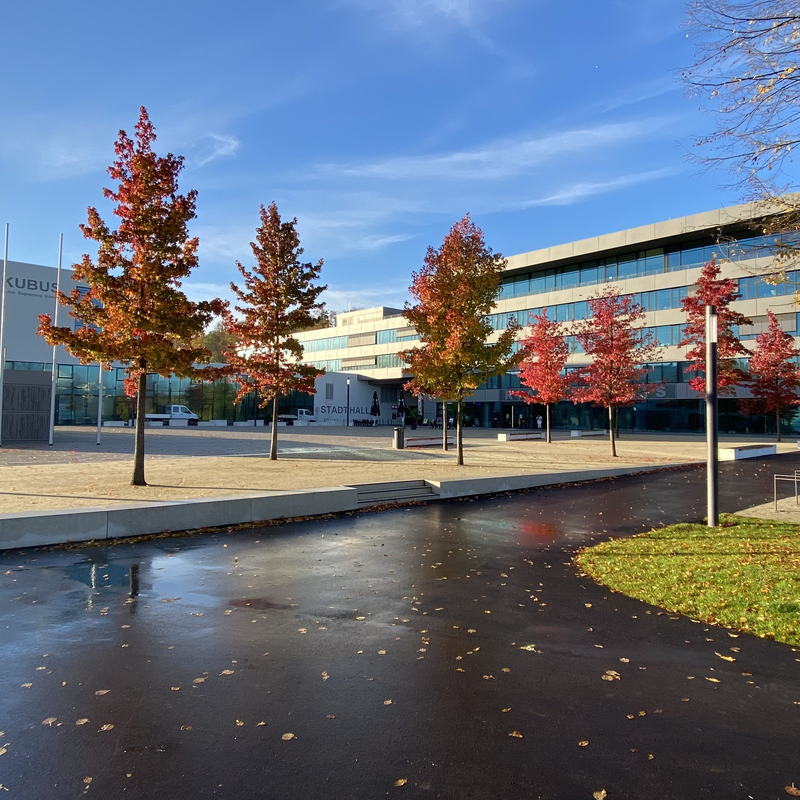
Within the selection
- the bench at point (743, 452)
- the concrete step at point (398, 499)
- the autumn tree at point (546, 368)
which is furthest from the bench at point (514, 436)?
the concrete step at point (398, 499)

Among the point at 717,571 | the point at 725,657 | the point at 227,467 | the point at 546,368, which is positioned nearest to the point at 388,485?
the point at 227,467

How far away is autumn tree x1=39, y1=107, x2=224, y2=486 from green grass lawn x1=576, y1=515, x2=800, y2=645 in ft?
30.9

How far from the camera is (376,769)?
3.32 metres

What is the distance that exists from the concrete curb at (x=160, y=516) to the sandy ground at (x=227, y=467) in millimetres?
1248

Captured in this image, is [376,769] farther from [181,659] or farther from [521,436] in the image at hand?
[521,436]

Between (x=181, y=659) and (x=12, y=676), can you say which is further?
(x=181, y=659)

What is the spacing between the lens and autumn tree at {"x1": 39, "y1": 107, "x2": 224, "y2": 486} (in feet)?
40.5

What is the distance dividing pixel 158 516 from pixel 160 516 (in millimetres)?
31

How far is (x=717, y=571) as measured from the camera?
7.24 meters

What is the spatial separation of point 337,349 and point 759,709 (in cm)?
7776

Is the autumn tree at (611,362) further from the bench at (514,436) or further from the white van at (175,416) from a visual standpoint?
the white van at (175,416)

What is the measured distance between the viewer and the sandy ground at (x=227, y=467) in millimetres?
12219

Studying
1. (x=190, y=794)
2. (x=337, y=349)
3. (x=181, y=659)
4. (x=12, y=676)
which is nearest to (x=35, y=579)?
(x=12, y=676)

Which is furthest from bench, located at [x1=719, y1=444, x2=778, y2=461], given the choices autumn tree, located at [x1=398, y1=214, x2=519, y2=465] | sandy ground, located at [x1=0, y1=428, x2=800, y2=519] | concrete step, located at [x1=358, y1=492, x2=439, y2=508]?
concrete step, located at [x1=358, y1=492, x2=439, y2=508]
